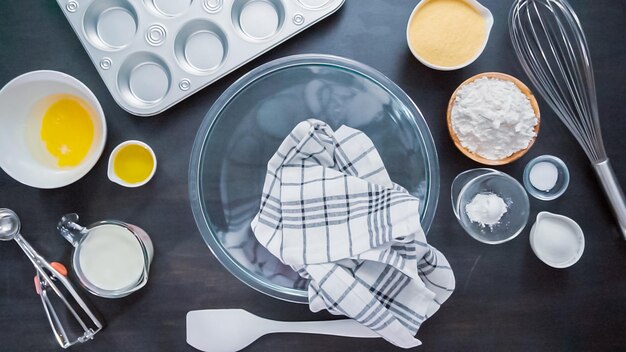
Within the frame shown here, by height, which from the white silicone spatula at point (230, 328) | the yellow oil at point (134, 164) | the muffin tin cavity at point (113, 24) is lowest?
the white silicone spatula at point (230, 328)

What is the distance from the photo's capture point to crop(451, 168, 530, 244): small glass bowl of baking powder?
2.68ft

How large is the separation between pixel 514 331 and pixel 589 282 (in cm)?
14

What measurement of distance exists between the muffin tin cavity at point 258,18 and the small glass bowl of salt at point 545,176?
455 millimetres

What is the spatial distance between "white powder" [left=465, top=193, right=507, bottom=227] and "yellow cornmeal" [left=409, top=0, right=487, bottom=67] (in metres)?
0.21

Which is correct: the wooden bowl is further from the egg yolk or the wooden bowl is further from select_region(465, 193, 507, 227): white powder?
the egg yolk

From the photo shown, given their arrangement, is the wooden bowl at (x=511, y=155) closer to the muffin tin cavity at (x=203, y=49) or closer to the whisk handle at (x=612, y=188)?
the whisk handle at (x=612, y=188)

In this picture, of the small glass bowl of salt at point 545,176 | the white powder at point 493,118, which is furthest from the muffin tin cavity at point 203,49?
the small glass bowl of salt at point 545,176

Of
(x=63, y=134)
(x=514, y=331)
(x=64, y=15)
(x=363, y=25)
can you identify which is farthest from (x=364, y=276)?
(x=64, y=15)

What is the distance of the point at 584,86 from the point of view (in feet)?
2.78

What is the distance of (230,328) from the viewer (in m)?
0.82

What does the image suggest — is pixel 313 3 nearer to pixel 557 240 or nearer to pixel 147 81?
pixel 147 81

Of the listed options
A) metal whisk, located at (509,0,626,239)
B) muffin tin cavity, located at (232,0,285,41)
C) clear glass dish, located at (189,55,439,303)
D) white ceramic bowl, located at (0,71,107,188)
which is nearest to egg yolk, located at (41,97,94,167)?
white ceramic bowl, located at (0,71,107,188)

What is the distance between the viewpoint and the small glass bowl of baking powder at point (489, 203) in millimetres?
818

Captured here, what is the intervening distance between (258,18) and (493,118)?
394 millimetres
